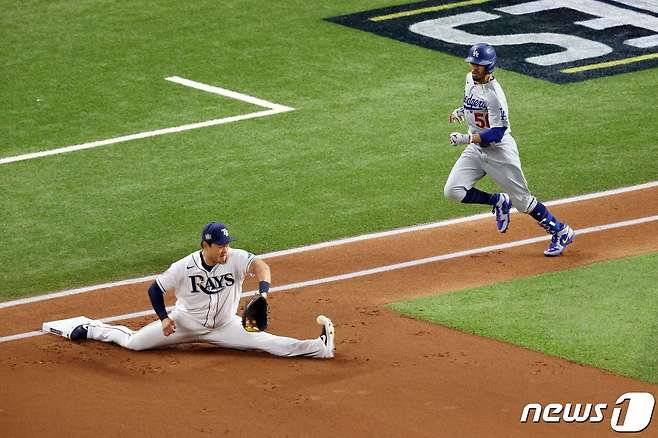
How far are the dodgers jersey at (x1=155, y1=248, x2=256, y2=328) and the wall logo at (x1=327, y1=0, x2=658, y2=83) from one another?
9539 millimetres

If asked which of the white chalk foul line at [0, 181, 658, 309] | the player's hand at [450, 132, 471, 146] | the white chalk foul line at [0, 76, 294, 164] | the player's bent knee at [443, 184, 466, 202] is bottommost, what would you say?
the white chalk foul line at [0, 181, 658, 309]

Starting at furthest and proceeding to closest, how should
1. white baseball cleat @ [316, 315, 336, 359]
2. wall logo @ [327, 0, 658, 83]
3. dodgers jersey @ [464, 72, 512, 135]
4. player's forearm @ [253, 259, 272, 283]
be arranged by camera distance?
wall logo @ [327, 0, 658, 83], dodgers jersey @ [464, 72, 512, 135], white baseball cleat @ [316, 315, 336, 359], player's forearm @ [253, 259, 272, 283]

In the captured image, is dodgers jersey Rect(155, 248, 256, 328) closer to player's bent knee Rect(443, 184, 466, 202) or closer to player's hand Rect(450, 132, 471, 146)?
player's hand Rect(450, 132, 471, 146)

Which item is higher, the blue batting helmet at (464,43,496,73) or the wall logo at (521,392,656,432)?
the blue batting helmet at (464,43,496,73)

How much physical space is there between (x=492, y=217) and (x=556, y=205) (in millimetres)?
777

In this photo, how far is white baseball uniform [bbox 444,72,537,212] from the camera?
1414cm

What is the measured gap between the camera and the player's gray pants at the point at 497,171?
47.4ft

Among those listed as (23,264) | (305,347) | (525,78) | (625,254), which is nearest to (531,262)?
(625,254)

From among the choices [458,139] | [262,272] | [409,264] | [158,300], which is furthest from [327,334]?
[458,139]

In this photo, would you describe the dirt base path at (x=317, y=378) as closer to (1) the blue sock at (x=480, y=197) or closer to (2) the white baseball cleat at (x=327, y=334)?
(2) the white baseball cleat at (x=327, y=334)

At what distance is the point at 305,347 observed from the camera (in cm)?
1191

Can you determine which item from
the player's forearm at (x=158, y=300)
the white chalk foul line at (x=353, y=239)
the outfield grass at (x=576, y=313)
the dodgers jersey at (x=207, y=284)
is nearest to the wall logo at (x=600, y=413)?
the outfield grass at (x=576, y=313)

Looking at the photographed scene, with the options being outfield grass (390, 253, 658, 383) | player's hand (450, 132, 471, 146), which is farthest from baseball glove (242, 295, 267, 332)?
player's hand (450, 132, 471, 146)

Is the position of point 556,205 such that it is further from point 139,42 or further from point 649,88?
point 139,42
